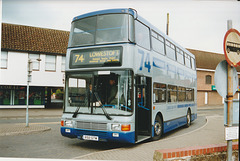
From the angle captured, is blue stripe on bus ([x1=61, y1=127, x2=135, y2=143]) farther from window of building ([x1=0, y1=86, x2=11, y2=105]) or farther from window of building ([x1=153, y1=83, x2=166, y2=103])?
window of building ([x1=0, y1=86, x2=11, y2=105])

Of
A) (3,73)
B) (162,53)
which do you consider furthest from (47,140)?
(3,73)

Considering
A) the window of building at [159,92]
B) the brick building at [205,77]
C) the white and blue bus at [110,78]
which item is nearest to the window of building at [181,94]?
the window of building at [159,92]

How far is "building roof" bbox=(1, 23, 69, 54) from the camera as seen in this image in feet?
82.7

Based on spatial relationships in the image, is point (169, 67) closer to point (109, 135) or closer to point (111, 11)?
point (111, 11)

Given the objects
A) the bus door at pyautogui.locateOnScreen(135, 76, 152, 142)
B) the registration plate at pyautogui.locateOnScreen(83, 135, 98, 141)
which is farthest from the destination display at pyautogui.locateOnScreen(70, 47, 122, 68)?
the registration plate at pyautogui.locateOnScreen(83, 135, 98, 141)

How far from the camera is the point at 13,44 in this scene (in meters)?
25.1

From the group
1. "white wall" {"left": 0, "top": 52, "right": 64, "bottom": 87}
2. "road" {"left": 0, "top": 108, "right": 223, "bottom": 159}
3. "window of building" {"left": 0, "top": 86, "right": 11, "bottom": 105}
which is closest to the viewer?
"road" {"left": 0, "top": 108, "right": 223, "bottom": 159}

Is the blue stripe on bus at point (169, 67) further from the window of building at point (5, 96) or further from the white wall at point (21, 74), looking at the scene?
the window of building at point (5, 96)

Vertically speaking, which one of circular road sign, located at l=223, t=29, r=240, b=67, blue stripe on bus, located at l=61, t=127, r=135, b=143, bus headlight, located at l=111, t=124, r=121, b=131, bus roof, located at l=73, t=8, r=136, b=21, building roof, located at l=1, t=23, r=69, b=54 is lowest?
blue stripe on bus, located at l=61, t=127, r=135, b=143

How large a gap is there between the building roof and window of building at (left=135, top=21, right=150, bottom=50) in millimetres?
20056

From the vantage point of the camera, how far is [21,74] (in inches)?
990

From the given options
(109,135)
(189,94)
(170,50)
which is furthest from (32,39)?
(109,135)

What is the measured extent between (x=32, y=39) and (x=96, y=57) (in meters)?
21.4

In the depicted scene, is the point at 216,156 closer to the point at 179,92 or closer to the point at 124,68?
the point at 124,68
